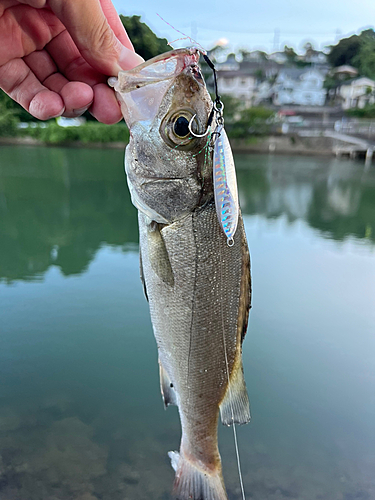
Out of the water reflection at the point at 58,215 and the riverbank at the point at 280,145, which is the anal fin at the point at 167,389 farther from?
the riverbank at the point at 280,145

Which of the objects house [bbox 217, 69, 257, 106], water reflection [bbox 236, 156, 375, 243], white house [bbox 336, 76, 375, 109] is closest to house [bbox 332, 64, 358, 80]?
white house [bbox 336, 76, 375, 109]

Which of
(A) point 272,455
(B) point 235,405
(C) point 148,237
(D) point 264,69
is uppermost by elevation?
(D) point 264,69

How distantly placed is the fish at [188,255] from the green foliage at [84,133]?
82.8ft

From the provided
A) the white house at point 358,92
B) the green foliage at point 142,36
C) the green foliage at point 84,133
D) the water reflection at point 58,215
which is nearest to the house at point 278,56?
the white house at point 358,92

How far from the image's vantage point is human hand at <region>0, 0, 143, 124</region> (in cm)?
154

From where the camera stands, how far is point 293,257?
309 inches

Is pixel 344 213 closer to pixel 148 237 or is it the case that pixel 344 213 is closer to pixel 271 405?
pixel 271 405

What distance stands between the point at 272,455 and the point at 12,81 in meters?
3.29

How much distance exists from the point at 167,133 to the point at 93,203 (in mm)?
10735

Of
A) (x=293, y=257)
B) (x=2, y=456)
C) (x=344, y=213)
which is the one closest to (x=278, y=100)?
(x=344, y=213)

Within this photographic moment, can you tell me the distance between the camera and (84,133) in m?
25.5

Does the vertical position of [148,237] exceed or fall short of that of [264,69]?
it falls short

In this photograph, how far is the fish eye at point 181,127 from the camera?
121 centimetres

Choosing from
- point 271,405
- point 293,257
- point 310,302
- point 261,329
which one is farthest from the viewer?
point 293,257
